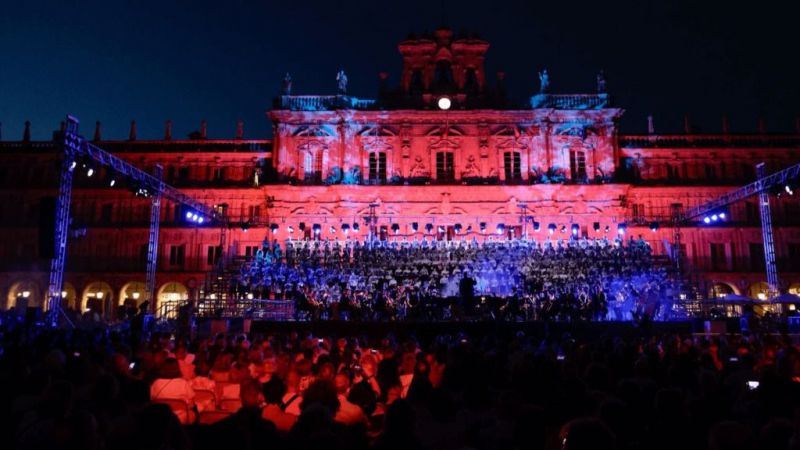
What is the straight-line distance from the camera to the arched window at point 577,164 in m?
37.7

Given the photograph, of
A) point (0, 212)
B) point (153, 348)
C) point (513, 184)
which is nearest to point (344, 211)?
point (513, 184)

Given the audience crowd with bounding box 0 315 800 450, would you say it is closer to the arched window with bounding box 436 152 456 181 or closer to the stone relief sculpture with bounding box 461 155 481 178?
the stone relief sculpture with bounding box 461 155 481 178

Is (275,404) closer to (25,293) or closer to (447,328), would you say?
(447,328)

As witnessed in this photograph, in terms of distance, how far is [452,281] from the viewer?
25.9 m

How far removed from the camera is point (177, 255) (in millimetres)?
39594

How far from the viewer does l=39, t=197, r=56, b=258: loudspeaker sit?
1728cm

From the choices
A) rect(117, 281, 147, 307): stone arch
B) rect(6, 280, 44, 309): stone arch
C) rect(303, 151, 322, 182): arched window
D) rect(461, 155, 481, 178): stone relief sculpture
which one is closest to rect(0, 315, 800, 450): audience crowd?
rect(461, 155, 481, 178): stone relief sculpture

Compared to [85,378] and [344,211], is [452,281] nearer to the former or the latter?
[344,211]

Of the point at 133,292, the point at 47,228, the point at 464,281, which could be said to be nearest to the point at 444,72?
the point at 464,281

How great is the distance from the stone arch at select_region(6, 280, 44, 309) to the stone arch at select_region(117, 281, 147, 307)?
199 inches

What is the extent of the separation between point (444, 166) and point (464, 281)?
17.4 metres

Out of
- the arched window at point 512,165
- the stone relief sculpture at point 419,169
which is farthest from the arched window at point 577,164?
the stone relief sculpture at point 419,169

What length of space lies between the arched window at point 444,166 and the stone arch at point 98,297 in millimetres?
22500

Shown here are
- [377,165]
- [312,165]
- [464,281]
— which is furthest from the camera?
[312,165]
